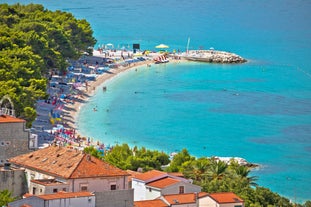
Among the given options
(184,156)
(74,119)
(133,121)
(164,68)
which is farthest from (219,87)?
(184,156)

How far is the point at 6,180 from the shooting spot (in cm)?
4381

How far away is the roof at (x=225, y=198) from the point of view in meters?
44.3

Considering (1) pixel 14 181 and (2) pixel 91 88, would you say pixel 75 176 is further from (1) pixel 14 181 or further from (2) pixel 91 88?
(2) pixel 91 88

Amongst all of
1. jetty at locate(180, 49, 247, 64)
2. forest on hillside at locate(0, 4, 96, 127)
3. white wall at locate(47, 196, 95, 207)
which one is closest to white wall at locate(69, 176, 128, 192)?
white wall at locate(47, 196, 95, 207)

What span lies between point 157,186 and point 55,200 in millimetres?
8231

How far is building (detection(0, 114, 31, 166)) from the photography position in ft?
155

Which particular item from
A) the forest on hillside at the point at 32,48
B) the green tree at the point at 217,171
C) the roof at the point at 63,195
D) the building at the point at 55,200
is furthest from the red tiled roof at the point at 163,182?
the forest on hillside at the point at 32,48

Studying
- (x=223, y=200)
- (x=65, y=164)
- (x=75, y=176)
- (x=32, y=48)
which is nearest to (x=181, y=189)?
(x=223, y=200)

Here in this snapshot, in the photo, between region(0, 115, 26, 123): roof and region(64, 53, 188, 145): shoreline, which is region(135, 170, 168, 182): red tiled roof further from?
region(64, 53, 188, 145): shoreline

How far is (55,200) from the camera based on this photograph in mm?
38156

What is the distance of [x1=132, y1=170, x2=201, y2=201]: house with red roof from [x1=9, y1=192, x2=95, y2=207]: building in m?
6.61

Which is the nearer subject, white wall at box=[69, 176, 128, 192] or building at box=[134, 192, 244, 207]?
white wall at box=[69, 176, 128, 192]

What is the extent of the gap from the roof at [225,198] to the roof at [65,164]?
3.94m

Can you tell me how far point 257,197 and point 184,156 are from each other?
12.3 m
